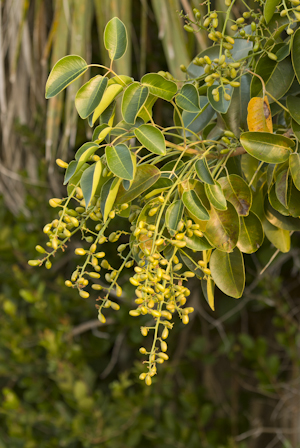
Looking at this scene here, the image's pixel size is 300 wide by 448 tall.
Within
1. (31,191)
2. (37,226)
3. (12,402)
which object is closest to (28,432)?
(12,402)

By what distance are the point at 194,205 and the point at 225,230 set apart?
42 mm

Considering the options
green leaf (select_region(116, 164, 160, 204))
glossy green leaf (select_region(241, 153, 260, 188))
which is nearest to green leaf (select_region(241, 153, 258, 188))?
glossy green leaf (select_region(241, 153, 260, 188))

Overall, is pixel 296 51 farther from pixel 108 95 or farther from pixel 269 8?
pixel 108 95

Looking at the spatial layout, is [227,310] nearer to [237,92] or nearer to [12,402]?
[12,402]

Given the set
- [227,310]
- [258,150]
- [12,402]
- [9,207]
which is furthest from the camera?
[9,207]

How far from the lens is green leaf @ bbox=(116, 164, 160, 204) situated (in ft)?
1.04

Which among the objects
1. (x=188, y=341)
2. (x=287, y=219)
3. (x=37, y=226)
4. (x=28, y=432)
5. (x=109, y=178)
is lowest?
(x=188, y=341)

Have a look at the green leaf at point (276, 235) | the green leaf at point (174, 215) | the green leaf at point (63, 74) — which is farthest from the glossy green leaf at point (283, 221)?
the green leaf at point (63, 74)

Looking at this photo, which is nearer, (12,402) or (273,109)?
(273,109)

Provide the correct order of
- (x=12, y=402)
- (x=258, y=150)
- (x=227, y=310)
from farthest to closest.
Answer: (x=227, y=310)
(x=12, y=402)
(x=258, y=150)

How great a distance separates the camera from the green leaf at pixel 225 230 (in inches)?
12.8

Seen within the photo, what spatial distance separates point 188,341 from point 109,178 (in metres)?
1.21

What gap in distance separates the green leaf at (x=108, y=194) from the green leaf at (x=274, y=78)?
154mm

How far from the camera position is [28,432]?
1.04 meters
